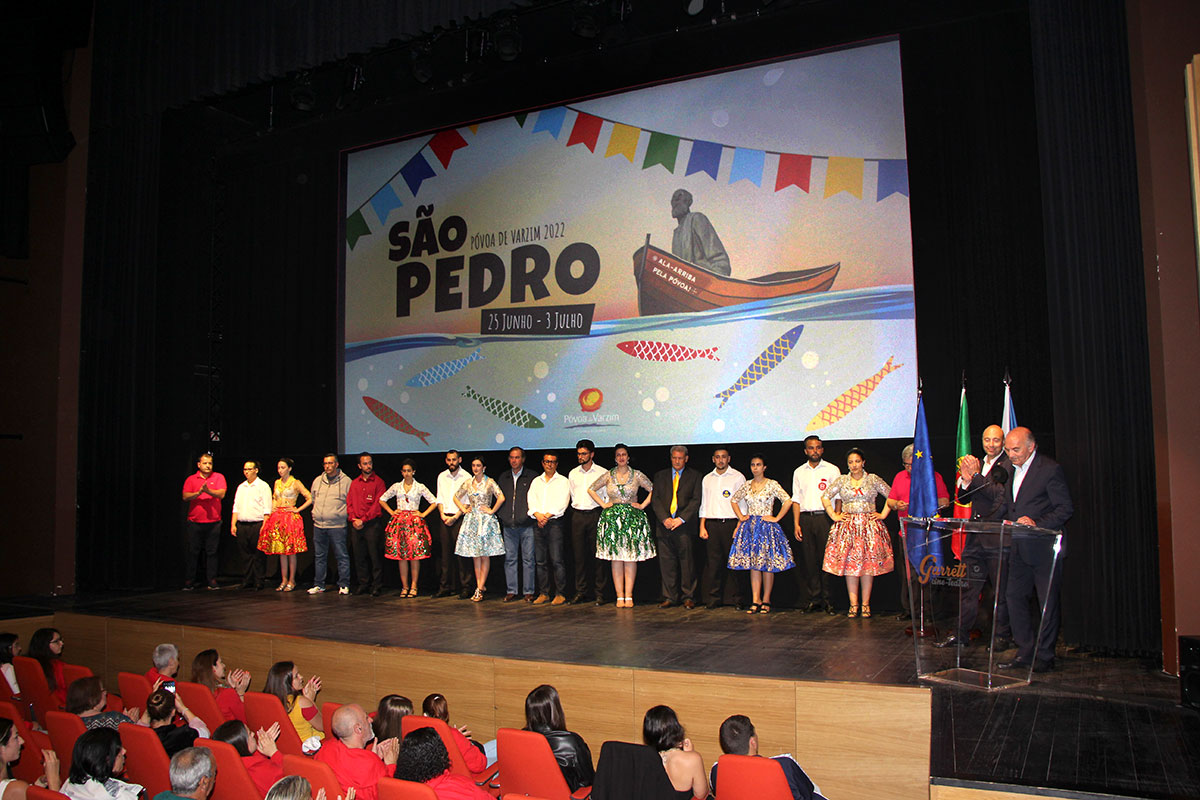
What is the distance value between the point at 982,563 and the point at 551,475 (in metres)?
4.23

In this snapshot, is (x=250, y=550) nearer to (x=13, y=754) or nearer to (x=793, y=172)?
(x=13, y=754)

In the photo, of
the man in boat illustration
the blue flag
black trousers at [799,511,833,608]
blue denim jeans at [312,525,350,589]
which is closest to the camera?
the blue flag

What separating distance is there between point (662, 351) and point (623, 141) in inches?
81.0

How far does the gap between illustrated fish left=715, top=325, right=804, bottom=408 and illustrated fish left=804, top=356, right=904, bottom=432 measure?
1.91 feet

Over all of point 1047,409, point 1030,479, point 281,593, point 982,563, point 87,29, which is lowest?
point 281,593

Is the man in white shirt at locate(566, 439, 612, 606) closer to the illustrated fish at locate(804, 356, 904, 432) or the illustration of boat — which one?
the illustration of boat

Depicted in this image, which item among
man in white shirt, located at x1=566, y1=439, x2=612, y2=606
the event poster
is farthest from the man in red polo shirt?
man in white shirt, located at x1=566, y1=439, x2=612, y2=606

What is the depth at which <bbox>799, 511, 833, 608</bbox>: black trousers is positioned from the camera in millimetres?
7125

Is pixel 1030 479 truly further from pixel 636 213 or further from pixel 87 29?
pixel 87 29

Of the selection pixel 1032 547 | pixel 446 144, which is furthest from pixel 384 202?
pixel 1032 547

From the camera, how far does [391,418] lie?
9.52 metres

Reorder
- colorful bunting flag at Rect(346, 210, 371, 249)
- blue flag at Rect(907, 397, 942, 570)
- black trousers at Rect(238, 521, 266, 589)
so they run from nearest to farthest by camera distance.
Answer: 1. blue flag at Rect(907, 397, 942, 570)
2. black trousers at Rect(238, 521, 266, 589)
3. colorful bunting flag at Rect(346, 210, 371, 249)

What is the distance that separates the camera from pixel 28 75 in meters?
8.83

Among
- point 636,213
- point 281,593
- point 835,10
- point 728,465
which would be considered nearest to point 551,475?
point 728,465
